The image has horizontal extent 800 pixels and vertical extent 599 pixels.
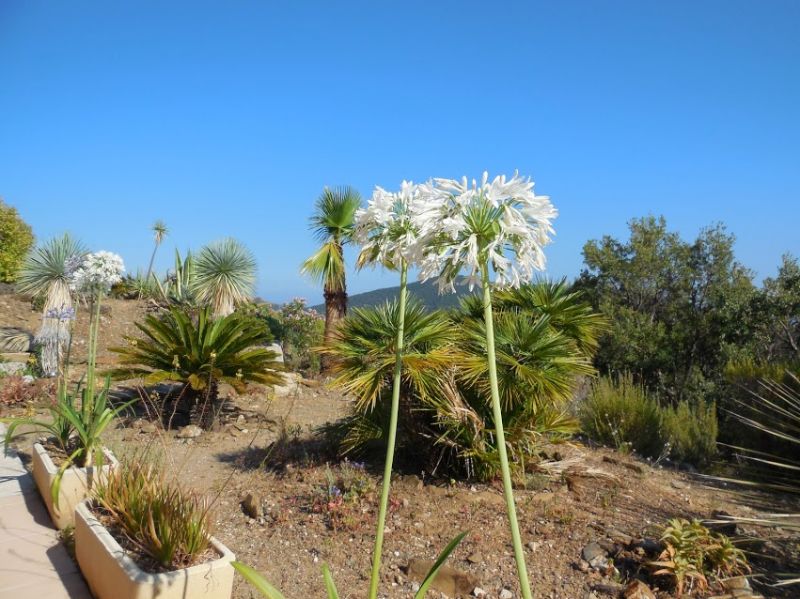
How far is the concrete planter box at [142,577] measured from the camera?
312cm

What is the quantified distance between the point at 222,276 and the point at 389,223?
11486mm

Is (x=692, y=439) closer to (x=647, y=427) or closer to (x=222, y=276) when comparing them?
(x=647, y=427)

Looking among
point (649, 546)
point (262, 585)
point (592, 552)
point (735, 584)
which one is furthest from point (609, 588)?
point (262, 585)

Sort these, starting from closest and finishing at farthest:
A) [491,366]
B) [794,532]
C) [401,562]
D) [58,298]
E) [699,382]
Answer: [491,366] < [401,562] < [794,532] < [58,298] < [699,382]

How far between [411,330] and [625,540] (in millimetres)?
2325

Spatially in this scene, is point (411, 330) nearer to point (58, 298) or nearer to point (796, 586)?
point (796, 586)

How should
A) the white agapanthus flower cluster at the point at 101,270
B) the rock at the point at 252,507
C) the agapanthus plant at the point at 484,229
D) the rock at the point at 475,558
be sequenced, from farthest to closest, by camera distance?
1. the white agapanthus flower cluster at the point at 101,270
2. the rock at the point at 252,507
3. the rock at the point at 475,558
4. the agapanthus plant at the point at 484,229

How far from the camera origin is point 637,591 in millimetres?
3684

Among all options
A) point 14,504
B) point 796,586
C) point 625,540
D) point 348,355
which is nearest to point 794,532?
point 796,586

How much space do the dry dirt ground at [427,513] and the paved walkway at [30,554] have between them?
0.97 m

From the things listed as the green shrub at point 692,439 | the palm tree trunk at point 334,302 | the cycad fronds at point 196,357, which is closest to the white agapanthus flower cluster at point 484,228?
the cycad fronds at point 196,357

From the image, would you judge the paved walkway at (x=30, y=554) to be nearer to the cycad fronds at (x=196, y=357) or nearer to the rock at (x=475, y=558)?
the cycad fronds at (x=196, y=357)

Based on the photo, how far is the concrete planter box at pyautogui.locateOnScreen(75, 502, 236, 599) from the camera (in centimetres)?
312

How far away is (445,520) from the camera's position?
189 inches
